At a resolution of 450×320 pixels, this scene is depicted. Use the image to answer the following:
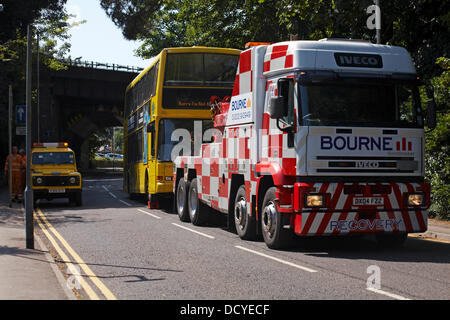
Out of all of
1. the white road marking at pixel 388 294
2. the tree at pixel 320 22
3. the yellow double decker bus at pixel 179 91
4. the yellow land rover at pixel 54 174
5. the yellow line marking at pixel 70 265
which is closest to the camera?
the white road marking at pixel 388 294

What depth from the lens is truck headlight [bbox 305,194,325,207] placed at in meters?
10.8

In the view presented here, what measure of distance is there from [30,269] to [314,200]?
4332 mm

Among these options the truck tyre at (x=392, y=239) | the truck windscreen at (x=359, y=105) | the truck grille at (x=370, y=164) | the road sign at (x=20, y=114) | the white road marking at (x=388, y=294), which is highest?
the road sign at (x=20, y=114)

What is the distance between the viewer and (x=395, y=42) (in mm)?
20125

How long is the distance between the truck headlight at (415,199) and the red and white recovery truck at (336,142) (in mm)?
16

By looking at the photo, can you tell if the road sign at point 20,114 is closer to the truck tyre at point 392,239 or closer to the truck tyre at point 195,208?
the truck tyre at point 195,208

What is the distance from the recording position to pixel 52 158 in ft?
81.9

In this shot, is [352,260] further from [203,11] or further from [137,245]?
[203,11]

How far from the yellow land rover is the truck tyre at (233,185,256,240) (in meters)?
11.9

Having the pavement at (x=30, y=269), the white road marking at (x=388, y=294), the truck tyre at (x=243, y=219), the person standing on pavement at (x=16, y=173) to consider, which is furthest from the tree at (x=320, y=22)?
the white road marking at (x=388, y=294)

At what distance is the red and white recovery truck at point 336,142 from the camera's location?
10.8 meters

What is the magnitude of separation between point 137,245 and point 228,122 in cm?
303
